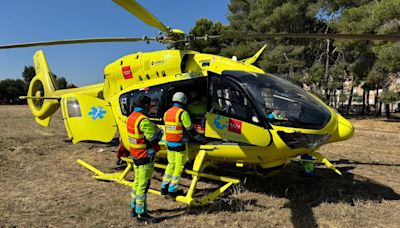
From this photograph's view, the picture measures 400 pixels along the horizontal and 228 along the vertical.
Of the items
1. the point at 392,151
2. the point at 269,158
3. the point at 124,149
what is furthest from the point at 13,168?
the point at 392,151

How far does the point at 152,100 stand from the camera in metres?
6.44

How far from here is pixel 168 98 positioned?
20.5 feet

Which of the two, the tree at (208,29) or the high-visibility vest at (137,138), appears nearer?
the high-visibility vest at (137,138)

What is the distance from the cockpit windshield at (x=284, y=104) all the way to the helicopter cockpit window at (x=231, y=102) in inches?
5.6

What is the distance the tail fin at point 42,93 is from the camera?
35.4 feet

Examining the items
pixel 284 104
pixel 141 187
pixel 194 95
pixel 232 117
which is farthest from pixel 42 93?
pixel 284 104

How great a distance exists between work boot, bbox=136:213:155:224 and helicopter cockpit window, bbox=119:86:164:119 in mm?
2035

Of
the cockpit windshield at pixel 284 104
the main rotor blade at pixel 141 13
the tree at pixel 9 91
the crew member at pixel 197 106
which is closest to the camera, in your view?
the main rotor blade at pixel 141 13

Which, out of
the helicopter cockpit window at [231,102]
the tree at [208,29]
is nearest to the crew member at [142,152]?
the helicopter cockpit window at [231,102]

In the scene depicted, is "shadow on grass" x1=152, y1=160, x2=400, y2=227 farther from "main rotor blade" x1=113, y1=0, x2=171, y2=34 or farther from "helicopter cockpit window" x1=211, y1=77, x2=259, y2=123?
"main rotor blade" x1=113, y1=0, x2=171, y2=34

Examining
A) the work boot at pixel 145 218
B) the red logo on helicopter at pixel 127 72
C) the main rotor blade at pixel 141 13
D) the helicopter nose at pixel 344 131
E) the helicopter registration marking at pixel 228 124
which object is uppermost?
the main rotor blade at pixel 141 13

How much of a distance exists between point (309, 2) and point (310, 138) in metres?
22.4

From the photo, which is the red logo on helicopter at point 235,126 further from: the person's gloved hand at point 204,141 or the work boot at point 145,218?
the work boot at point 145,218

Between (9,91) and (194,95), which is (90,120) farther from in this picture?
(9,91)
